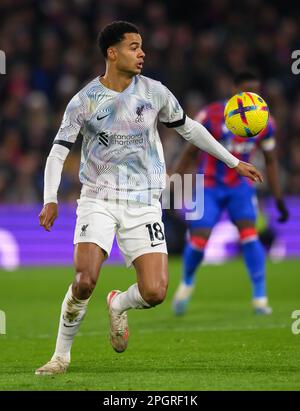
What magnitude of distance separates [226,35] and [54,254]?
18.8ft

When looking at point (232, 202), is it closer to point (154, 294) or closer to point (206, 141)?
point (206, 141)

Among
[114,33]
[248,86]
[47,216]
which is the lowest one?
[47,216]

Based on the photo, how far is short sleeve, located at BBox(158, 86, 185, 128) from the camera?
719cm

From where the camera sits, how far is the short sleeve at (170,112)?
719 cm

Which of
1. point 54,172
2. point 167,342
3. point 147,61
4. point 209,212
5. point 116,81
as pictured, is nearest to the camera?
point 54,172

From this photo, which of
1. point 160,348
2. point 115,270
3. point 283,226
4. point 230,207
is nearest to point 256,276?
point 230,207

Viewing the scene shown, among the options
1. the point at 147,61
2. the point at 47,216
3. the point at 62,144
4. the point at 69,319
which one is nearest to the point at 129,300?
the point at 69,319

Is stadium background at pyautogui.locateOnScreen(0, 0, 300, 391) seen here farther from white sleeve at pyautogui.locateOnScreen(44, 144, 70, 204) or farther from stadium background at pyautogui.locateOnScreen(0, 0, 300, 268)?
white sleeve at pyautogui.locateOnScreen(44, 144, 70, 204)

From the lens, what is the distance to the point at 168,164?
Result: 55.9 feet

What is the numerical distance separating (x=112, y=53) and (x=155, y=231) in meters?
1.24

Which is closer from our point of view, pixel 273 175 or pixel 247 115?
pixel 247 115

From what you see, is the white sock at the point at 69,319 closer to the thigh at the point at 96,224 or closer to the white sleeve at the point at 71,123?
the thigh at the point at 96,224

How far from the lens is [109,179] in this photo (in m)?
7.07

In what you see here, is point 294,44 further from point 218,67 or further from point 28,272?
point 28,272
